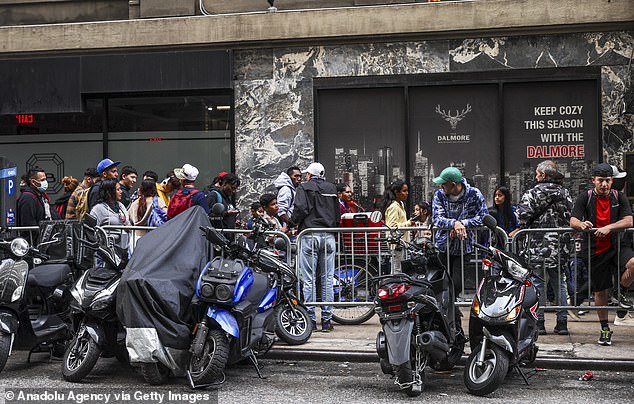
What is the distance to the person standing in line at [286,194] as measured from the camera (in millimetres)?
11901

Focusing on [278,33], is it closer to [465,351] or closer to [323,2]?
[323,2]

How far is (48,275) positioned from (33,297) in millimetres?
258

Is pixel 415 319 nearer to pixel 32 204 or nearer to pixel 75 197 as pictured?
pixel 75 197

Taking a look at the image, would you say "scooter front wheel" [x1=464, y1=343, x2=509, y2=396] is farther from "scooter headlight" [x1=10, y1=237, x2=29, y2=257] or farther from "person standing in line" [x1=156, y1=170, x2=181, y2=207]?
"person standing in line" [x1=156, y1=170, x2=181, y2=207]

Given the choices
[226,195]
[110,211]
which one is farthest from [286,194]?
[110,211]

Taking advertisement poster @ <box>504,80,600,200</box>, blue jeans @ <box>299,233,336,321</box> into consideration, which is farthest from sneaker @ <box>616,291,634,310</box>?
advertisement poster @ <box>504,80,600,200</box>

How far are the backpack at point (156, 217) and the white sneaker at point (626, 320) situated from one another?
5.80m

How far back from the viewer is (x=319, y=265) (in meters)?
10.6

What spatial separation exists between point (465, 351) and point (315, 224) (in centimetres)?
263

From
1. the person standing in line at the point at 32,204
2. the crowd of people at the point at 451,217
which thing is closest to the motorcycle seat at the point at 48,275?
the crowd of people at the point at 451,217

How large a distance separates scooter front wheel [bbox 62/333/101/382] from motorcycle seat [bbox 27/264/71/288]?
41.5 inches

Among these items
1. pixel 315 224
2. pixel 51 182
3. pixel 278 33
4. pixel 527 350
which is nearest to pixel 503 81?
pixel 278 33

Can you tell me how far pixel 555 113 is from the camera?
45.5 feet

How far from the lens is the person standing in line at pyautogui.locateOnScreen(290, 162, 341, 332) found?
1046 centimetres
